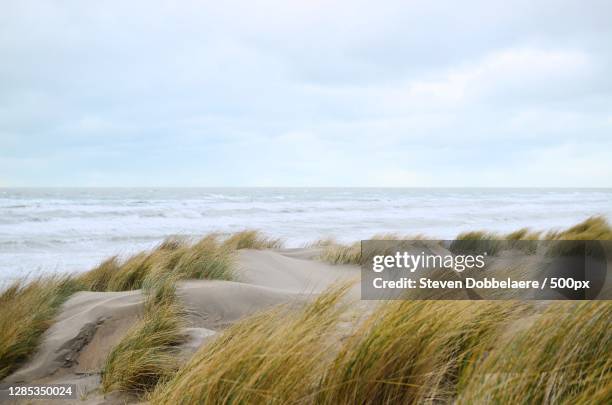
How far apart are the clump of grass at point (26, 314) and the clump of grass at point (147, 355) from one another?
0.88m

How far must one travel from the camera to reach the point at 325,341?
2.12 metres

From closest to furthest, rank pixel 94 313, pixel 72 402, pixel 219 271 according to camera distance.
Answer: pixel 72 402, pixel 94 313, pixel 219 271

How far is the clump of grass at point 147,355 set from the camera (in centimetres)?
238

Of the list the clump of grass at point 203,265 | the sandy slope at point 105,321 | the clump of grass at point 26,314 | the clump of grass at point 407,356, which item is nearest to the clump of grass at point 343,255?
the sandy slope at point 105,321

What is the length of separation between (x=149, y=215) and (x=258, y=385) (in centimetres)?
2093

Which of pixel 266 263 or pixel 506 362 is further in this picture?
pixel 266 263

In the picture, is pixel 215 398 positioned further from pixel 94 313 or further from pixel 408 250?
pixel 408 250

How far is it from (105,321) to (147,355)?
3.73 ft

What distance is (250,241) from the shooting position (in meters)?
8.13

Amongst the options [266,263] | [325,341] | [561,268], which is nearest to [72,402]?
[325,341]

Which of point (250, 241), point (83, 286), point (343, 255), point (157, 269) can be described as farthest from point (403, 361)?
point (250, 241)

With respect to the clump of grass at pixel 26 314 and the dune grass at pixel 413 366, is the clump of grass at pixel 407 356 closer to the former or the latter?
the dune grass at pixel 413 366

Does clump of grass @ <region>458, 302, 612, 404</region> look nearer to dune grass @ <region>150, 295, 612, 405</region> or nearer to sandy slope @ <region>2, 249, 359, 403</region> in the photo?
dune grass @ <region>150, 295, 612, 405</region>

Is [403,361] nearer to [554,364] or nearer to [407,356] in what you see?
[407,356]
